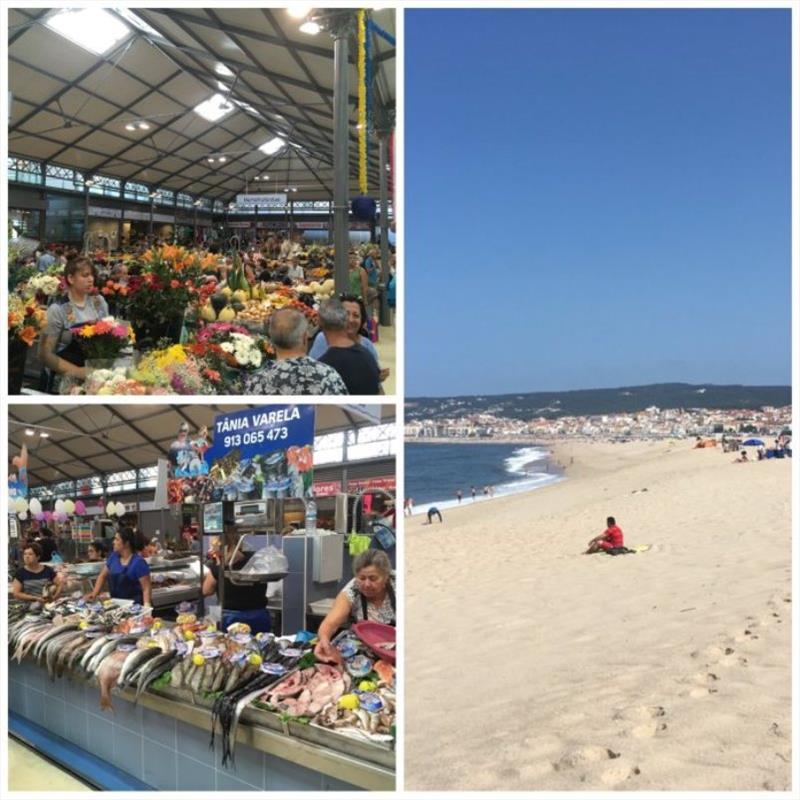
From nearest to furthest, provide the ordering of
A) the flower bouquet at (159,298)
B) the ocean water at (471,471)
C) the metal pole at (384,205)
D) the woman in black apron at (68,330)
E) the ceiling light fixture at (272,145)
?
1. the woman in black apron at (68,330)
2. the flower bouquet at (159,298)
3. the ceiling light fixture at (272,145)
4. the metal pole at (384,205)
5. the ocean water at (471,471)

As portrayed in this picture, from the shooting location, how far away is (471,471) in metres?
16.7

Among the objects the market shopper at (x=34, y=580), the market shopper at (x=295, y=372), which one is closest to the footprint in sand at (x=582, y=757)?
the market shopper at (x=295, y=372)

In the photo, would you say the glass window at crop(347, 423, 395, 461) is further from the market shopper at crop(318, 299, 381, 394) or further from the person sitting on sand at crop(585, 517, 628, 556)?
the person sitting on sand at crop(585, 517, 628, 556)

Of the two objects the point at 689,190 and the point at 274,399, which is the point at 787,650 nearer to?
the point at 274,399

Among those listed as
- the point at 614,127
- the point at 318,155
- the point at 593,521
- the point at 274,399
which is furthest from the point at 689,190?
the point at 274,399

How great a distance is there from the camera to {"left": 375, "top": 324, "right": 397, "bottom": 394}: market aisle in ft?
7.36

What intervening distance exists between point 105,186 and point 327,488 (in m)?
1.61

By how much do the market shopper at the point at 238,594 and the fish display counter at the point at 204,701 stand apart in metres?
0.07

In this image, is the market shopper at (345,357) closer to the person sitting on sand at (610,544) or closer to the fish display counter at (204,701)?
the fish display counter at (204,701)

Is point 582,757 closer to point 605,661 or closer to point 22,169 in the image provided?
point 605,661

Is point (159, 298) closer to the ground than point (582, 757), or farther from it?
farther from it

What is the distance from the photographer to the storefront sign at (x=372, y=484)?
7.02ft

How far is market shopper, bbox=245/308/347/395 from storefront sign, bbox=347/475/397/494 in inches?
12.4

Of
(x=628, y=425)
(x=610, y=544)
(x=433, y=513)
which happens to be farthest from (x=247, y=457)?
(x=628, y=425)
